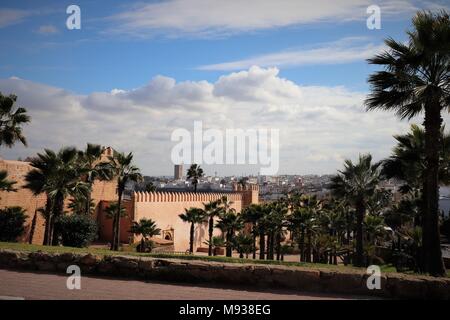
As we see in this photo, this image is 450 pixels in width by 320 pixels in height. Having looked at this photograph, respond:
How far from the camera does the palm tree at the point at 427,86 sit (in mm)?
9875

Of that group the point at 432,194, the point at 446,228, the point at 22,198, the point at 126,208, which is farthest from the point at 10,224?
the point at 446,228

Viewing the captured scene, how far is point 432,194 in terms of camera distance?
10.2m

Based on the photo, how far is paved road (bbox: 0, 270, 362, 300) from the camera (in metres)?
5.55

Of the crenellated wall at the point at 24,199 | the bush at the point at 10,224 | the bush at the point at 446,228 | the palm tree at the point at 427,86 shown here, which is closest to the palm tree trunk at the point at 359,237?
the palm tree at the point at 427,86

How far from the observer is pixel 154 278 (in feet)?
21.7

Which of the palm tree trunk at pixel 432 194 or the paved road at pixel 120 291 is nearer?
the paved road at pixel 120 291

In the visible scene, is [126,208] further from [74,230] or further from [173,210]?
[74,230]

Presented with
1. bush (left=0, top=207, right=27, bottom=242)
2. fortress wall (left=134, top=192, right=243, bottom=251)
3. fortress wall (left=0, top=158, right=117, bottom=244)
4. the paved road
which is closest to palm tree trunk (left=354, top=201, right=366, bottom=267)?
the paved road

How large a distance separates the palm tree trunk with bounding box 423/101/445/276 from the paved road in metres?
5.69

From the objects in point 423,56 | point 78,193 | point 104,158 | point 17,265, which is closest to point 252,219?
point 104,158

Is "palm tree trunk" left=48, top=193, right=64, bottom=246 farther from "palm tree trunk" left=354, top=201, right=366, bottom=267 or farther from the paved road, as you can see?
"palm tree trunk" left=354, top=201, right=366, bottom=267

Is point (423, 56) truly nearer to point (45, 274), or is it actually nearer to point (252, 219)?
point (45, 274)

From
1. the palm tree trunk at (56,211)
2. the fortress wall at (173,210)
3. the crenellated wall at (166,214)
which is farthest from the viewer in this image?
the fortress wall at (173,210)

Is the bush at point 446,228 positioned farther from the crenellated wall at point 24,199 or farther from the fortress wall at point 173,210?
the crenellated wall at point 24,199
